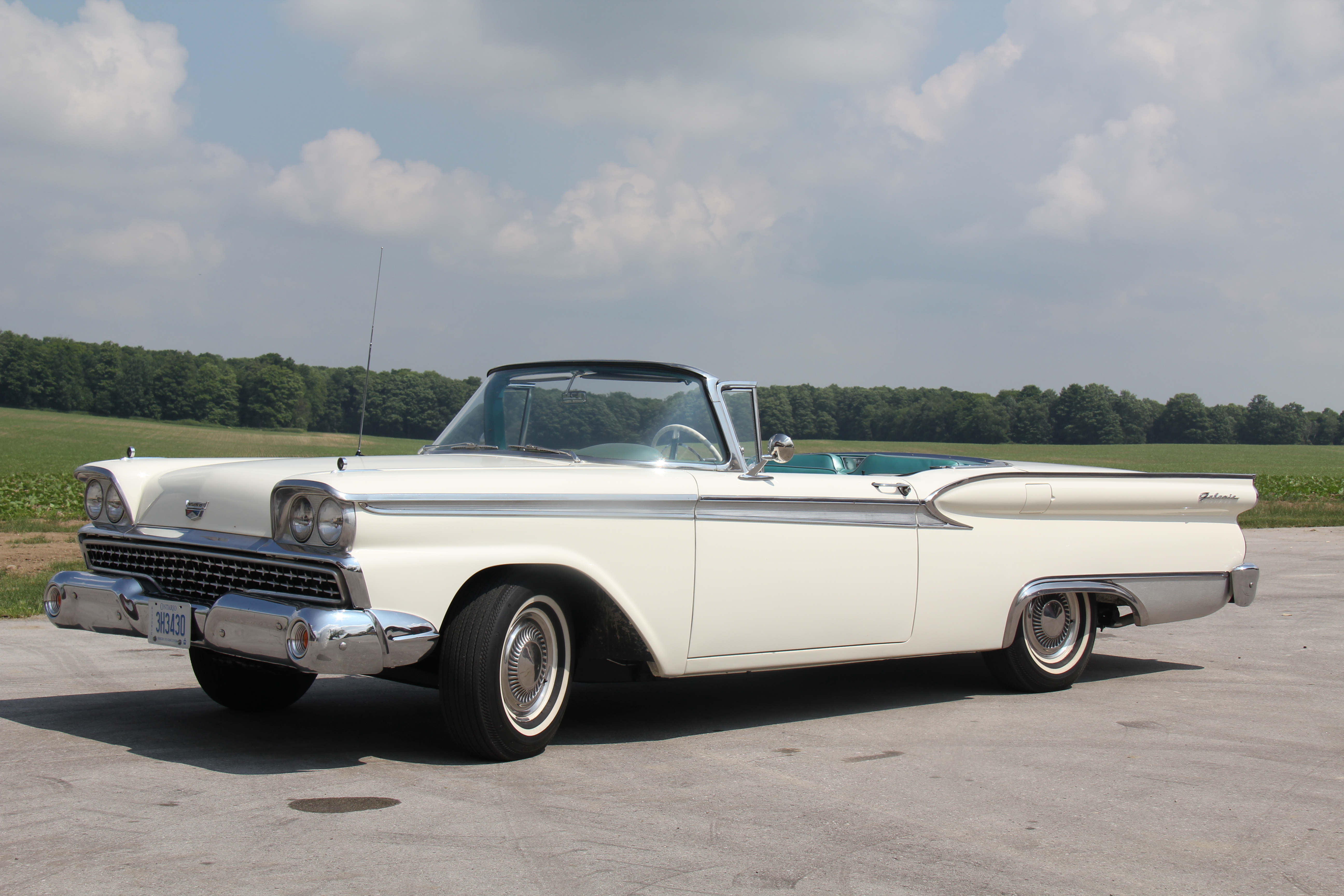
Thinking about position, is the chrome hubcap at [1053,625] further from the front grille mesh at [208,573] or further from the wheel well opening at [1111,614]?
the front grille mesh at [208,573]

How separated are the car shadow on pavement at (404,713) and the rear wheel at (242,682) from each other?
0.06 m

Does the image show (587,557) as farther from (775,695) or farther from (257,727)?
(775,695)

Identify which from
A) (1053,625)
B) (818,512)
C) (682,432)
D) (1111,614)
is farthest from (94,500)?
(1111,614)

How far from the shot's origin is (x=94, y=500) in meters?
4.61

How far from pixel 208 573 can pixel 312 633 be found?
30.8 inches

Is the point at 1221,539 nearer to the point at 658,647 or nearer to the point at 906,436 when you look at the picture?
the point at 658,647

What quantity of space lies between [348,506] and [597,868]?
143 cm

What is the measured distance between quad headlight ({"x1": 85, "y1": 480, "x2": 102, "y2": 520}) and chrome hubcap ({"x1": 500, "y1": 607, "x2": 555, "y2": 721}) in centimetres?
178

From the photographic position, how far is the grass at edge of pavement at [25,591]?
322 inches

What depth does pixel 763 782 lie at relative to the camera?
4055mm

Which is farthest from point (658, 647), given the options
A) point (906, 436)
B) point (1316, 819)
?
point (906, 436)

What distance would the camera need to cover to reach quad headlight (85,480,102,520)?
15.0 feet

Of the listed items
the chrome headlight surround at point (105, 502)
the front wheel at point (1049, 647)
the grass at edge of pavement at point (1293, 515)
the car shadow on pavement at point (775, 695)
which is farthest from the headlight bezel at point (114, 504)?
the grass at edge of pavement at point (1293, 515)

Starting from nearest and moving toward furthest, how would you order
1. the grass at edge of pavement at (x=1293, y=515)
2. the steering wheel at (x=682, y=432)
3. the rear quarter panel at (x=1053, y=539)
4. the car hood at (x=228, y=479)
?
1. the car hood at (x=228, y=479)
2. the steering wheel at (x=682, y=432)
3. the rear quarter panel at (x=1053, y=539)
4. the grass at edge of pavement at (x=1293, y=515)
